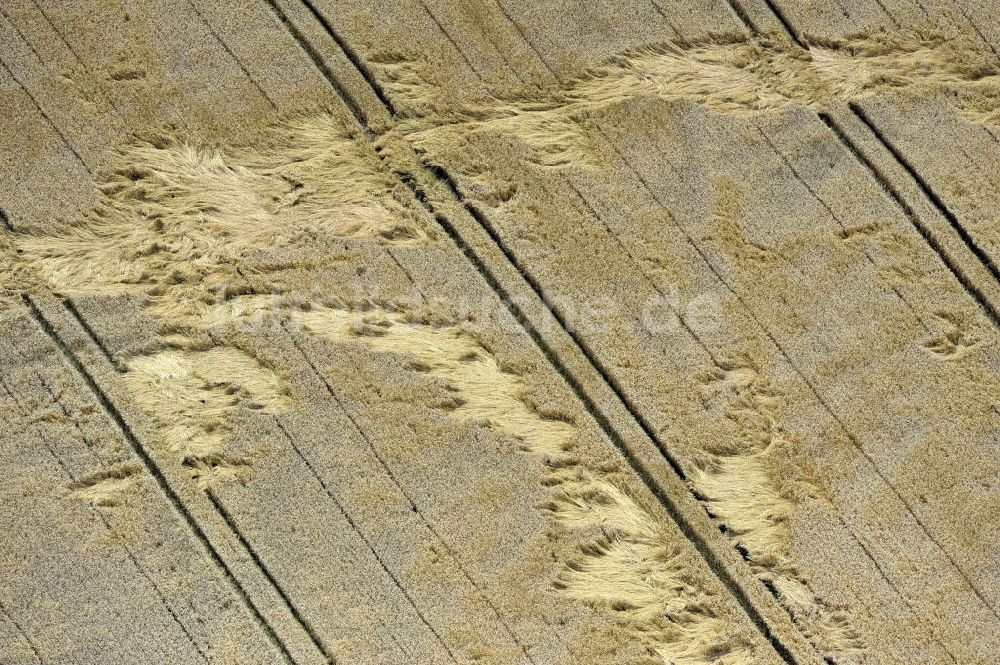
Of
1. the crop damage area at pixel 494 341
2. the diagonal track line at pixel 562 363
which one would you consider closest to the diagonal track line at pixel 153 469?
the crop damage area at pixel 494 341

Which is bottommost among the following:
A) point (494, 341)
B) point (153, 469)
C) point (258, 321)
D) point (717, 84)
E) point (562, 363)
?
point (562, 363)

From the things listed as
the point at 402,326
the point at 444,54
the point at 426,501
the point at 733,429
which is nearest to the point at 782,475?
the point at 733,429

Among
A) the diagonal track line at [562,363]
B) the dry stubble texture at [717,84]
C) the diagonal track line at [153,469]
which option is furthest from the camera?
the dry stubble texture at [717,84]

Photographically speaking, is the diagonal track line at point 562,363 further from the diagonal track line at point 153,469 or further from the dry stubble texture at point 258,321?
the diagonal track line at point 153,469

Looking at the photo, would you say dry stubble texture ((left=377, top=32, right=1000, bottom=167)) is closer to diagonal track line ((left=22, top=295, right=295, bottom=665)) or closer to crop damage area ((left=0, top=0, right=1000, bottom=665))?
crop damage area ((left=0, top=0, right=1000, bottom=665))

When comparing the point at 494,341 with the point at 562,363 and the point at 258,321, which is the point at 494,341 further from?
the point at 258,321

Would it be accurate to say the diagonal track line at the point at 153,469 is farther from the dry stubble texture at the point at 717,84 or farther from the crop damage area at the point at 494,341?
the dry stubble texture at the point at 717,84

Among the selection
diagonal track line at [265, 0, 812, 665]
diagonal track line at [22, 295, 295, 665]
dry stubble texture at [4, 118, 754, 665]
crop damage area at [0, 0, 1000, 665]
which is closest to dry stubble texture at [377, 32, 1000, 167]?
crop damage area at [0, 0, 1000, 665]

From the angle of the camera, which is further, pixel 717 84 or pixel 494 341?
pixel 717 84

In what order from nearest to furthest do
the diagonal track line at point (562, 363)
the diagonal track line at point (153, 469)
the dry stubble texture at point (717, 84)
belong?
1. the diagonal track line at point (153, 469)
2. the diagonal track line at point (562, 363)
3. the dry stubble texture at point (717, 84)

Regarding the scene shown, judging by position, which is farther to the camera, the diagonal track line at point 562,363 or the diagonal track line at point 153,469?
the diagonal track line at point 562,363

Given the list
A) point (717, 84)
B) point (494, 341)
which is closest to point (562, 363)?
point (494, 341)

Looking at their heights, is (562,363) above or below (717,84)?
below

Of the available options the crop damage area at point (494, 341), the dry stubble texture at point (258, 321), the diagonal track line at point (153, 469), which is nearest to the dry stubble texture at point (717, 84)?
the crop damage area at point (494, 341)
